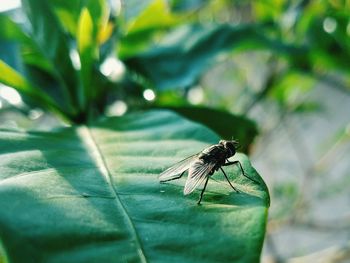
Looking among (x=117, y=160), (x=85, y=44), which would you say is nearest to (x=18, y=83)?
(x=85, y=44)

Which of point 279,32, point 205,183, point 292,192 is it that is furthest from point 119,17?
point 292,192

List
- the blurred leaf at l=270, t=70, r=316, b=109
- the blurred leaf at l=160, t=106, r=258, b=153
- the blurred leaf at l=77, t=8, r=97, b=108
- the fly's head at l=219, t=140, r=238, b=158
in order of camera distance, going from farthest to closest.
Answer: the blurred leaf at l=270, t=70, r=316, b=109 → the blurred leaf at l=160, t=106, r=258, b=153 → the blurred leaf at l=77, t=8, r=97, b=108 → the fly's head at l=219, t=140, r=238, b=158

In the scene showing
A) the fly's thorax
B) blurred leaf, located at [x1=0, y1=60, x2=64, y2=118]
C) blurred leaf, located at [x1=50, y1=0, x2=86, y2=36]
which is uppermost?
blurred leaf, located at [x1=50, y1=0, x2=86, y2=36]

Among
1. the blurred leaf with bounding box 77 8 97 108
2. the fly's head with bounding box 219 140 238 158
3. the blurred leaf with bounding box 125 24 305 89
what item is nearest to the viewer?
the fly's head with bounding box 219 140 238 158

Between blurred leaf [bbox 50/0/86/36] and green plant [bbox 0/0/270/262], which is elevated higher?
blurred leaf [bbox 50/0/86/36]

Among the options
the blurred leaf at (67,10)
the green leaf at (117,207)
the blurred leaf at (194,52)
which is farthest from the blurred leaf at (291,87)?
the green leaf at (117,207)

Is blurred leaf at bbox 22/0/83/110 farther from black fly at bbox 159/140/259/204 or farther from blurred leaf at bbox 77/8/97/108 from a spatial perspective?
black fly at bbox 159/140/259/204

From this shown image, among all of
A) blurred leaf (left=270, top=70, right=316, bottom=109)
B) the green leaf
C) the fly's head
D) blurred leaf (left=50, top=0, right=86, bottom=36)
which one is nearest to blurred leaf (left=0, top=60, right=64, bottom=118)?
the green leaf

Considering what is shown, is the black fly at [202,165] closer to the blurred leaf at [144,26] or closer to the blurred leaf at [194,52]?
the blurred leaf at [194,52]
